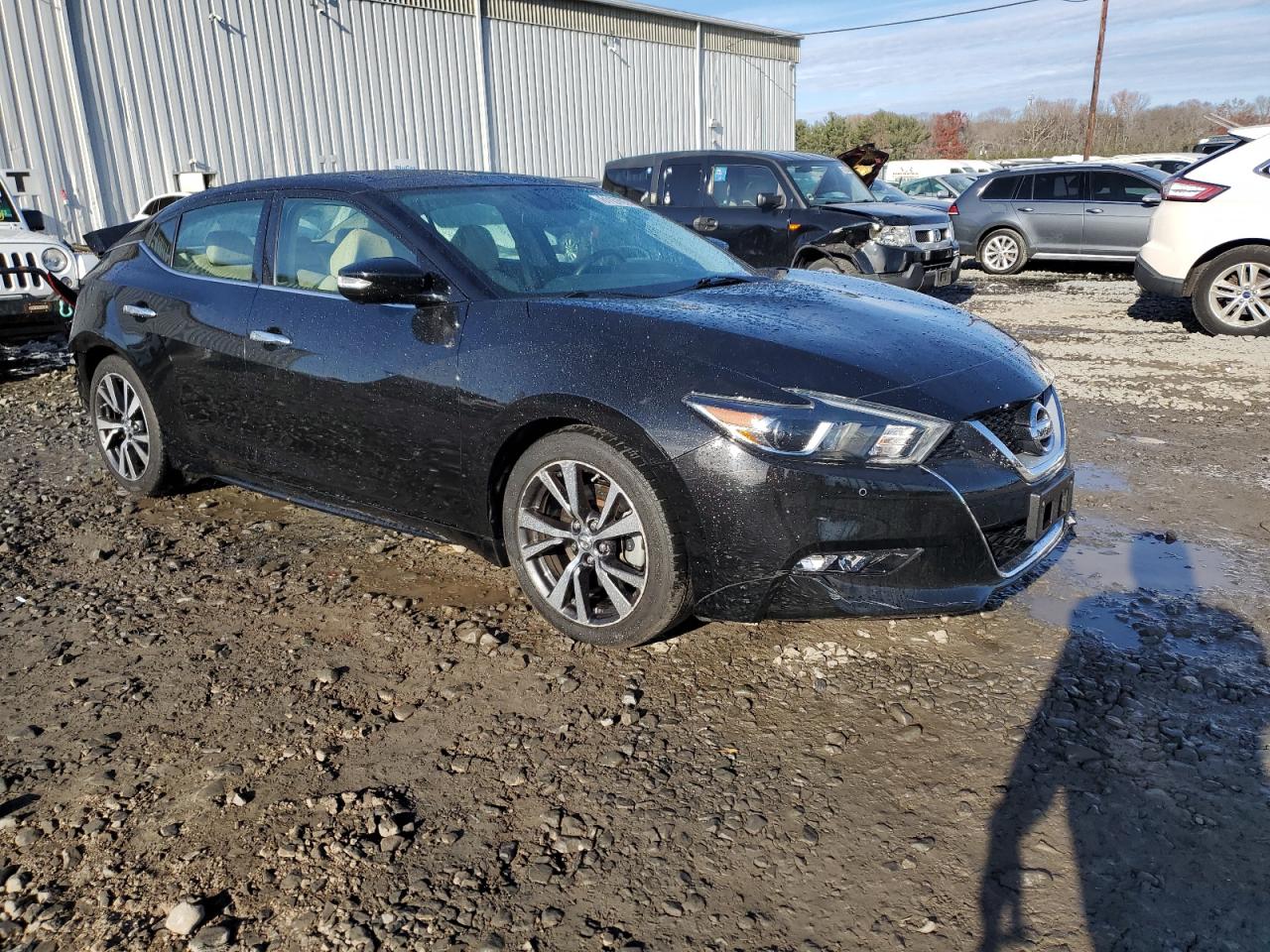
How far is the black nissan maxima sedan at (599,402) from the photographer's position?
282cm

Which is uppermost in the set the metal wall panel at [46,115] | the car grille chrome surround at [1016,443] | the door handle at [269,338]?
the metal wall panel at [46,115]

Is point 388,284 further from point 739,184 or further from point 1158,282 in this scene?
point 1158,282

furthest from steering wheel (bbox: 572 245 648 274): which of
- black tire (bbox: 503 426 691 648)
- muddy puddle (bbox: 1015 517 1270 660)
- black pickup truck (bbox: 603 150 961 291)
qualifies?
black pickup truck (bbox: 603 150 961 291)

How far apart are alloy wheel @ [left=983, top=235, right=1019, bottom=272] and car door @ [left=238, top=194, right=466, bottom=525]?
12.6 m

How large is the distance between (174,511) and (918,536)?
3.70m

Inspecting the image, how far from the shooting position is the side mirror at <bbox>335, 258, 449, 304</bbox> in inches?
131

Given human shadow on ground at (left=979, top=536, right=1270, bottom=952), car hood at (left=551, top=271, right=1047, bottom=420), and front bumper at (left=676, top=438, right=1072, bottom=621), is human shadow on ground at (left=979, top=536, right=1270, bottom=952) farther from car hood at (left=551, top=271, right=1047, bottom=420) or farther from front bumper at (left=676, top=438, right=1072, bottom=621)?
car hood at (left=551, top=271, right=1047, bottom=420)

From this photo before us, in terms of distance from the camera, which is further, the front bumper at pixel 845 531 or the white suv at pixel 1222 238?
the white suv at pixel 1222 238

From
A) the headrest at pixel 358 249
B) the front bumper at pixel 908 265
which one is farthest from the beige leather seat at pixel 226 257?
the front bumper at pixel 908 265

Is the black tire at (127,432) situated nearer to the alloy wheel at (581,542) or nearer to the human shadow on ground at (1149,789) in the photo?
the alloy wheel at (581,542)

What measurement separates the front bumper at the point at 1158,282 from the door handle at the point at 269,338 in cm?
798

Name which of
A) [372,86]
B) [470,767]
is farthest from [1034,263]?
[470,767]

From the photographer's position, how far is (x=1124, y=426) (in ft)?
19.4

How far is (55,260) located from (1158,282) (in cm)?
965
